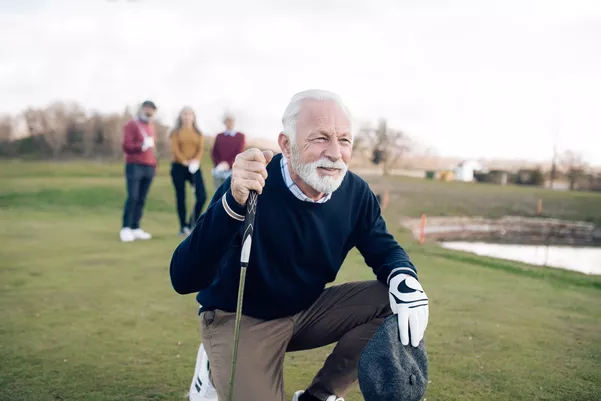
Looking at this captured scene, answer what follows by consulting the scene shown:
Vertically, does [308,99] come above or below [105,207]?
above

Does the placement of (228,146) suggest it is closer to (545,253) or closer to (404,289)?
(404,289)

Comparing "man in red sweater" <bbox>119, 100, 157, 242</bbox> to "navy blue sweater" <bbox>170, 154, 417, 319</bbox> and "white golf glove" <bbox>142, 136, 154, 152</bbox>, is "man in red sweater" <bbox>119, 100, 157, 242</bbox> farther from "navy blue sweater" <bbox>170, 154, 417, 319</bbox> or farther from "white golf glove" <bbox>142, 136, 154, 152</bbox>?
"navy blue sweater" <bbox>170, 154, 417, 319</bbox>

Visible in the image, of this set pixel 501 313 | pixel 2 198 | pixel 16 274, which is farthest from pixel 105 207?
pixel 501 313

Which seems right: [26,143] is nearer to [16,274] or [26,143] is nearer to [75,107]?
[75,107]

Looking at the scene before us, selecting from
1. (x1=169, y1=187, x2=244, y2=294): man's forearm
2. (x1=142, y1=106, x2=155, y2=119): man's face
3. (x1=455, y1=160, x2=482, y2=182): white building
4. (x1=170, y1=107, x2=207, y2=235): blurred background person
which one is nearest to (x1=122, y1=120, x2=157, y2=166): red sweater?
(x1=142, y1=106, x2=155, y2=119): man's face

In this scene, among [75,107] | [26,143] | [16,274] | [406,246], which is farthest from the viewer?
[75,107]

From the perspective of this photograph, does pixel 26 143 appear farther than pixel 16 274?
Yes

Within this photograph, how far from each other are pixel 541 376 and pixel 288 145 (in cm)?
188

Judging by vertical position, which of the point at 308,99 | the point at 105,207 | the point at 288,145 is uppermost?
the point at 308,99

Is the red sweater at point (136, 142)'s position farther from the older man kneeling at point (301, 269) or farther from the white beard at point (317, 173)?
the white beard at point (317, 173)

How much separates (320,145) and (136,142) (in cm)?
603

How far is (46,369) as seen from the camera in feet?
10.2

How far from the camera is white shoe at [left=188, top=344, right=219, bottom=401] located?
2.67 m

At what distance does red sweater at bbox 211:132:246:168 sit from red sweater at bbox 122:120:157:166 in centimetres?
105
